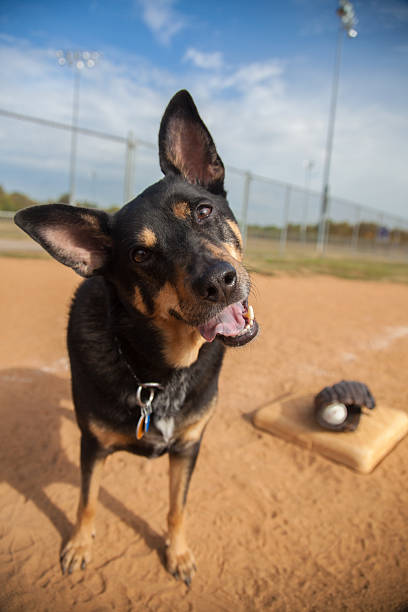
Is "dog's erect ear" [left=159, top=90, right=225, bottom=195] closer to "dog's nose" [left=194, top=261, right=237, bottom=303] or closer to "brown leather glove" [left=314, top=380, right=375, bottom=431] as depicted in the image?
"dog's nose" [left=194, top=261, right=237, bottom=303]

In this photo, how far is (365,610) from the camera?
6.80 ft

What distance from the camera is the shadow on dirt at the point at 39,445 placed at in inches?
104

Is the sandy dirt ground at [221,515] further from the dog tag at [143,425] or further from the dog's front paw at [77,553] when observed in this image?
the dog tag at [143,425]

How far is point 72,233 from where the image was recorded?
221 centimetres

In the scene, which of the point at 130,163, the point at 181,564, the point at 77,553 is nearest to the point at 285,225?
the point at 130,163

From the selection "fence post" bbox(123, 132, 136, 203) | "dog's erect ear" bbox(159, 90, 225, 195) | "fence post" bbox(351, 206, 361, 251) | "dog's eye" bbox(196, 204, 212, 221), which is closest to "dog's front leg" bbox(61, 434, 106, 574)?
"dog's eye" bbox(196, 204, 212, 221)

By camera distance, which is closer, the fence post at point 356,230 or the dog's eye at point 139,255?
the dog's eye at point 139,255

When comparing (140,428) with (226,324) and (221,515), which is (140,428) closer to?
(226,324)

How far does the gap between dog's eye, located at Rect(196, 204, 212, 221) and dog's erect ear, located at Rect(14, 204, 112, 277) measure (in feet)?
1.70

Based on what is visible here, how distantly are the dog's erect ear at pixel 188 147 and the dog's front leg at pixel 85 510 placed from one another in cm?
170

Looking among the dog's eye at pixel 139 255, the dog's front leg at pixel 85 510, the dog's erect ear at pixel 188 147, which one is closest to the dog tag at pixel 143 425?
the dog's front leg at pixel 85 510

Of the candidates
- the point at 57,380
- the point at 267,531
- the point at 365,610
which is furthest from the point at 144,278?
the point at 57,380

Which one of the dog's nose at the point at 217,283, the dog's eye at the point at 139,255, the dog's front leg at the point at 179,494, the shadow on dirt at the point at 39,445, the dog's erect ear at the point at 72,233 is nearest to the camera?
the dog's nose at the point at 217,283

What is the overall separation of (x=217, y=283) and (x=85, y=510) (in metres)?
1.60
